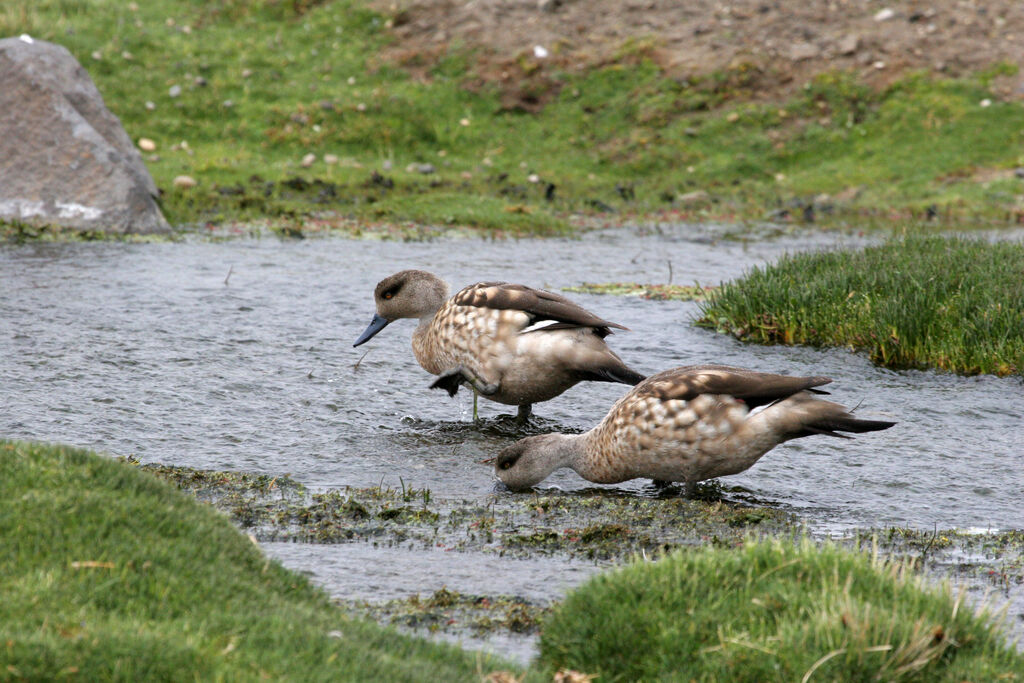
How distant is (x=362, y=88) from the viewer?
22906 millimetres

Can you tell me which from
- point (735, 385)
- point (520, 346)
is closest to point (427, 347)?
point (520, 346)

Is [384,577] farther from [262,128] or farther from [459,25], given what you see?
[459,25]

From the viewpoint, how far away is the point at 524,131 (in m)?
22.6

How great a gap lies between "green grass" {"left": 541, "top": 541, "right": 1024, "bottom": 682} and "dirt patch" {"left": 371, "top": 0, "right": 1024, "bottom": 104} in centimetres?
1982

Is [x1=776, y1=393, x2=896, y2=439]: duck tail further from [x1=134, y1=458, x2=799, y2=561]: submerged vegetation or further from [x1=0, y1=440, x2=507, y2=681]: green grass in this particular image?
[x1=0, y1=440, x2=507, y2=681]: green grass

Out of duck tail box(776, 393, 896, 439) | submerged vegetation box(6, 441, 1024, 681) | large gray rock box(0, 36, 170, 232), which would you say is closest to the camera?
submerged vegetation box(6, 441, 1024, 681)

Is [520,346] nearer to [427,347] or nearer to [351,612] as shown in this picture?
[427,347]

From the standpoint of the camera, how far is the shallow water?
22.1ft

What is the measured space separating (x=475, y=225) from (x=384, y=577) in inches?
494

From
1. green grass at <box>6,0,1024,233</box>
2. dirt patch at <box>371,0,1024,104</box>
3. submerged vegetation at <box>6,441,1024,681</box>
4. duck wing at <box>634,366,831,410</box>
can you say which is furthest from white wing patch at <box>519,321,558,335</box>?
dirt patch at <box>371,0,1024,104</box>

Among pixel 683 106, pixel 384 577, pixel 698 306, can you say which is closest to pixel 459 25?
pixel 683 106

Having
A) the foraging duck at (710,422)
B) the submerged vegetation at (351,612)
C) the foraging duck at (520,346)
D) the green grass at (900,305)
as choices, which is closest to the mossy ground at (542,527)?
the foraging duck at (710,422)

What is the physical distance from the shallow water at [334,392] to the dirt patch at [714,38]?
1139cm

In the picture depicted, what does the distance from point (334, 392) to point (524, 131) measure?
48.9 ft
